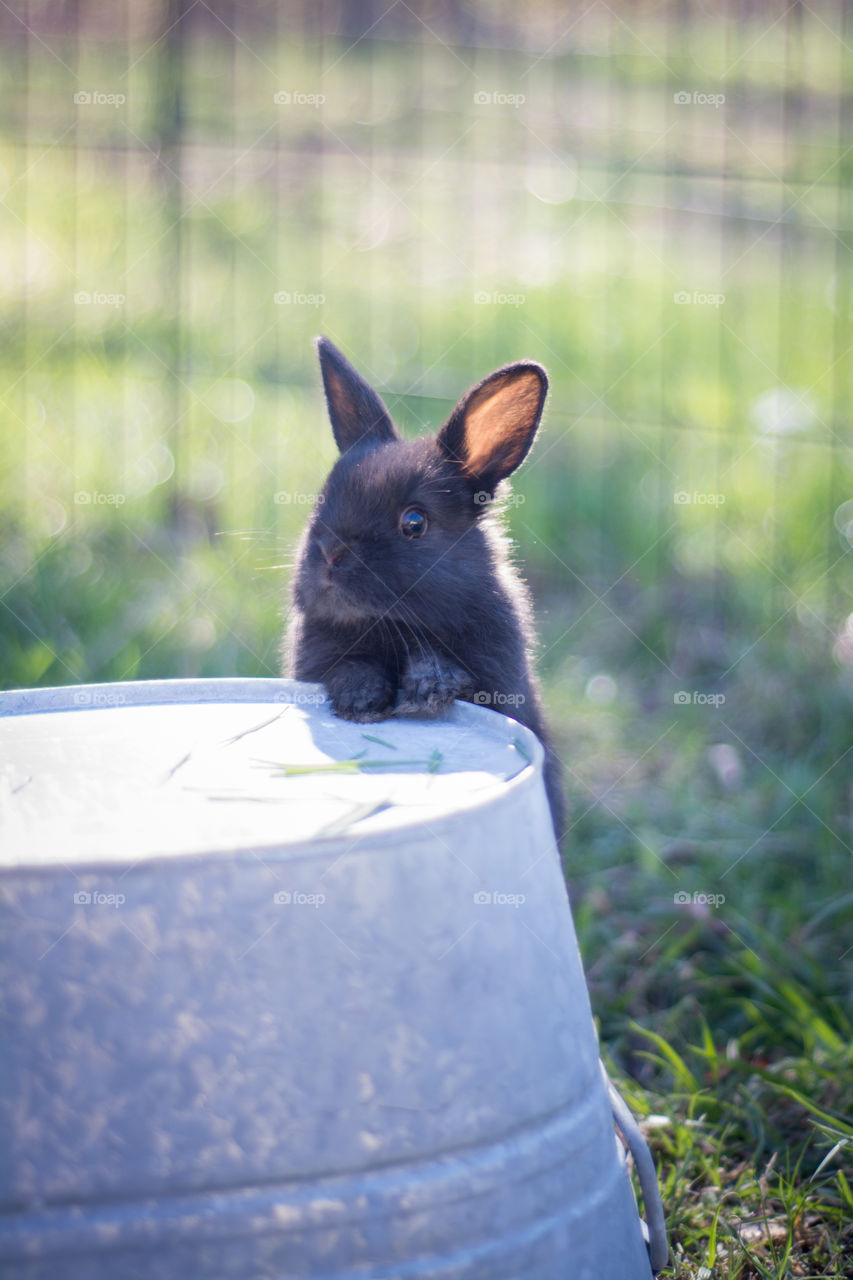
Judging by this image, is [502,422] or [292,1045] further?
[502,422]

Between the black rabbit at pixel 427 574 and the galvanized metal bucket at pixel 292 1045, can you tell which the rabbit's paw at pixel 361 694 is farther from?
the galvanized metal bucket at pixel 292 1045

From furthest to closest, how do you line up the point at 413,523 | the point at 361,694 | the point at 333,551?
the point at 413,523
the point at 333,551
the point at 361,694

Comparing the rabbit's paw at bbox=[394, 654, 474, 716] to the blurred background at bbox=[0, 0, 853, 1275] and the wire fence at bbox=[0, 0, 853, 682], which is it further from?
the wire fence at bbox=[0, 0, 853, 682]

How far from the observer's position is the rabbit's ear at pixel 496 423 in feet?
8.54

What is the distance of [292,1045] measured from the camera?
1405 millimetres

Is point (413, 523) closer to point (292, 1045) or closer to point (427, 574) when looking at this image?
point (427, 574)

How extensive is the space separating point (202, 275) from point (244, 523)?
2.47m

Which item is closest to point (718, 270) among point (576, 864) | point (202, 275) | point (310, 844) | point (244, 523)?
point (202, 275)

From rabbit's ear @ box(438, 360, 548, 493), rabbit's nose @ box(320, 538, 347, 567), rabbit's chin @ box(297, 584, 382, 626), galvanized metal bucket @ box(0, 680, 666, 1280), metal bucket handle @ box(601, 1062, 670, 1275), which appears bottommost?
metal bucket handle @ box(601, 1062, 670, 1275)

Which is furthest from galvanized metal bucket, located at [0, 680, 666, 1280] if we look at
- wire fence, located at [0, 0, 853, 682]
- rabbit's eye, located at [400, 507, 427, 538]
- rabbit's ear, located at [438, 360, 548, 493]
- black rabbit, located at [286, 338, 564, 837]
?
wire fence, located at [0, 0, 853, 682]

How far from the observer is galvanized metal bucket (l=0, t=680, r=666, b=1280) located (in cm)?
136

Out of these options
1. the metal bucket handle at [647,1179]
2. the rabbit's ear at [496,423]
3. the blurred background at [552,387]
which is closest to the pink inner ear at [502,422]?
the rabbit's ear at [496,423]

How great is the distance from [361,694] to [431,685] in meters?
0.15

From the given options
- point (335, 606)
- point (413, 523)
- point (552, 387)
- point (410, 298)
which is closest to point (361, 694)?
point (335, 606)
